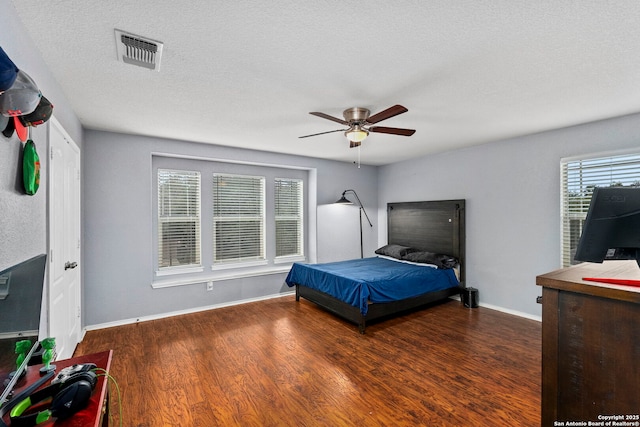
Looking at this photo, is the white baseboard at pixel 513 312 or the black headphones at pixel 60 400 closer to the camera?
the black headphones at pixel 60 400

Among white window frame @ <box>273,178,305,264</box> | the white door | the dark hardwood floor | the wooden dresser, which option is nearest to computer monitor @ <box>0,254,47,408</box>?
the white door

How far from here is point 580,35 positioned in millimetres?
1736

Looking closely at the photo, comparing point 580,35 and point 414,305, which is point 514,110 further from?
point 414,305

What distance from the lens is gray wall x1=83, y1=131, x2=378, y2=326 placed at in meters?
3.54

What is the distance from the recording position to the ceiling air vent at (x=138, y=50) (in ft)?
5.83

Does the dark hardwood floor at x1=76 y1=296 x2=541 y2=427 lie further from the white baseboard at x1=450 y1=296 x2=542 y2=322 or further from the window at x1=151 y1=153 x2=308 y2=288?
the window at x1=151 y1=153 x2=308 y2=288

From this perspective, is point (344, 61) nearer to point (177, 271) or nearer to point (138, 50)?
point (138, 50)

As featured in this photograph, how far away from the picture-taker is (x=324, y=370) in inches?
102

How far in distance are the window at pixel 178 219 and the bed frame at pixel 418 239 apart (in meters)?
A: 1.81

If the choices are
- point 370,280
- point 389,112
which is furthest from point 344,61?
point 370,280

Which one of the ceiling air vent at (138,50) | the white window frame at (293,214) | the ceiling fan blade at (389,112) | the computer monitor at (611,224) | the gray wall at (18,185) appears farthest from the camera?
the white window frame at (293,214)

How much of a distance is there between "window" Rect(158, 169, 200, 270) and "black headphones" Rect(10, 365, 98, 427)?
3.18 m

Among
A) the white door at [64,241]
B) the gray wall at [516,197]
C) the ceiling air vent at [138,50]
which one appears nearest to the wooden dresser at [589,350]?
the ceiling air vent at [138,50]

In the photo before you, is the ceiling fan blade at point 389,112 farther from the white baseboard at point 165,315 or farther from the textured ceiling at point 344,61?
the white baseboard at point 165,315
